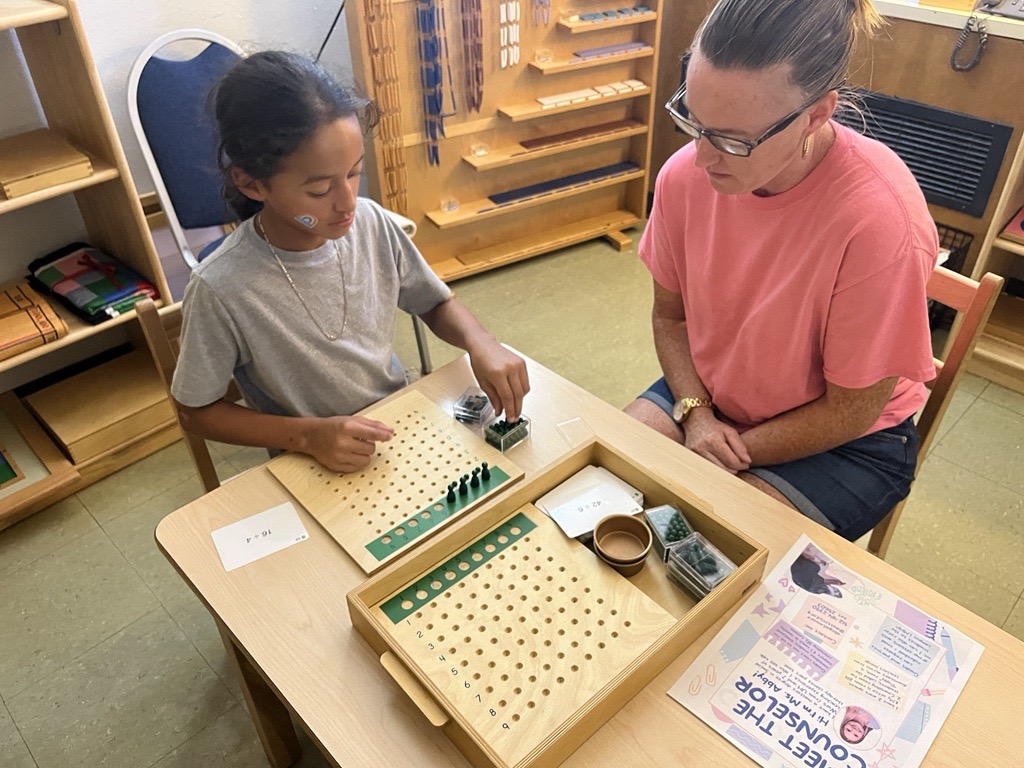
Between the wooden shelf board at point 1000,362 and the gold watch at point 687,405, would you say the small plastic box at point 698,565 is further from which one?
the wooden shelf board at point 1000,362

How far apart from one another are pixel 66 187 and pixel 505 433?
1438mm

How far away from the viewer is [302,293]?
120 centimetres

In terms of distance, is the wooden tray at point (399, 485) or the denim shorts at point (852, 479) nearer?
the wooden tray at point (399, 485)

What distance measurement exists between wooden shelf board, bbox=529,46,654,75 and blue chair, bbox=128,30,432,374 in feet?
3.12

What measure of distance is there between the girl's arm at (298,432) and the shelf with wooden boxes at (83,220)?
101 centimetres

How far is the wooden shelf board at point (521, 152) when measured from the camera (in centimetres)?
273

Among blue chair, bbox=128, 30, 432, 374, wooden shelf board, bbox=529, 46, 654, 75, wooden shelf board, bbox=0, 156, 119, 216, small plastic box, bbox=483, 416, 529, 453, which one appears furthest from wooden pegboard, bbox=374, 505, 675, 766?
wooden shelf board, bbox=529, 46, 654, 75

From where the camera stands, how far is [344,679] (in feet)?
2.66

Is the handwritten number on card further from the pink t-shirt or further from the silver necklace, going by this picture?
the pink t-shirt

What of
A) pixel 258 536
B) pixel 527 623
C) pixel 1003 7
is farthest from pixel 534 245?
pixel 527 623

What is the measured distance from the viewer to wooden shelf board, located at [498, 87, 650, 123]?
8.85ft

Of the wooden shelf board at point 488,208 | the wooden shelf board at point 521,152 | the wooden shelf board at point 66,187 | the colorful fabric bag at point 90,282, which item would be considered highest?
the wooden shelf board at point 66,187

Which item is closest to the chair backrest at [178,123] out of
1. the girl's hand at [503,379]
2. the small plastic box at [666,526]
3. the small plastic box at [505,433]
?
the girl's hand at [503,379]

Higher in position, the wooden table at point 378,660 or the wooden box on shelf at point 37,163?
the wooden box on shelf at point 37,163
